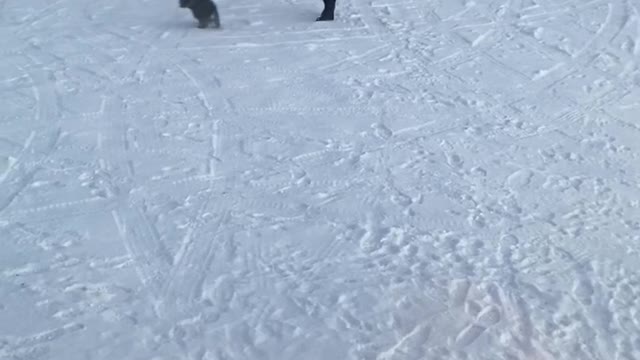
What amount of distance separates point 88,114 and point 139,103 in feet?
1.27

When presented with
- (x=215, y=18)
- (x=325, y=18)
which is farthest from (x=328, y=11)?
(x=215, y=18)

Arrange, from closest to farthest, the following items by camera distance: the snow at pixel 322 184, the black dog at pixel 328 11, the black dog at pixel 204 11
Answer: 1. the snow at pixel 322 184
2. the black dog at pixel 204 11
3. the black dog at pixel 328 11

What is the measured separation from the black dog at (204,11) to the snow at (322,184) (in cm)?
11

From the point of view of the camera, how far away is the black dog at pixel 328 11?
7.61 m

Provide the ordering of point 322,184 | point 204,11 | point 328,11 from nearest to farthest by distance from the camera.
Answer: point 322,184, point 204,11, point 328,11

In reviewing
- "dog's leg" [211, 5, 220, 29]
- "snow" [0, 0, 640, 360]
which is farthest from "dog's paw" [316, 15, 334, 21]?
"dog's leg" [211, 5, 220, 29]

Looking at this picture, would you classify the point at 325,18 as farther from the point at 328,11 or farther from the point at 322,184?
the point at 322,184

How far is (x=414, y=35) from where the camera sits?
743 centimetres

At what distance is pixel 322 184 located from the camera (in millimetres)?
5297

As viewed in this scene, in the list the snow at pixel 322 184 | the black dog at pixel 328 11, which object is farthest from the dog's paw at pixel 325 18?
the snow at pixel 322 184

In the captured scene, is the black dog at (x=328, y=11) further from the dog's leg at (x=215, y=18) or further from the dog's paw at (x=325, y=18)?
the dog's leg at (x=215, y=18)

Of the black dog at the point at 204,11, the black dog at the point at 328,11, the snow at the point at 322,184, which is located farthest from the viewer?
the black dog at the point at 328,11

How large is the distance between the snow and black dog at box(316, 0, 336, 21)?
104 mm

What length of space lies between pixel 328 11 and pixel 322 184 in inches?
112
